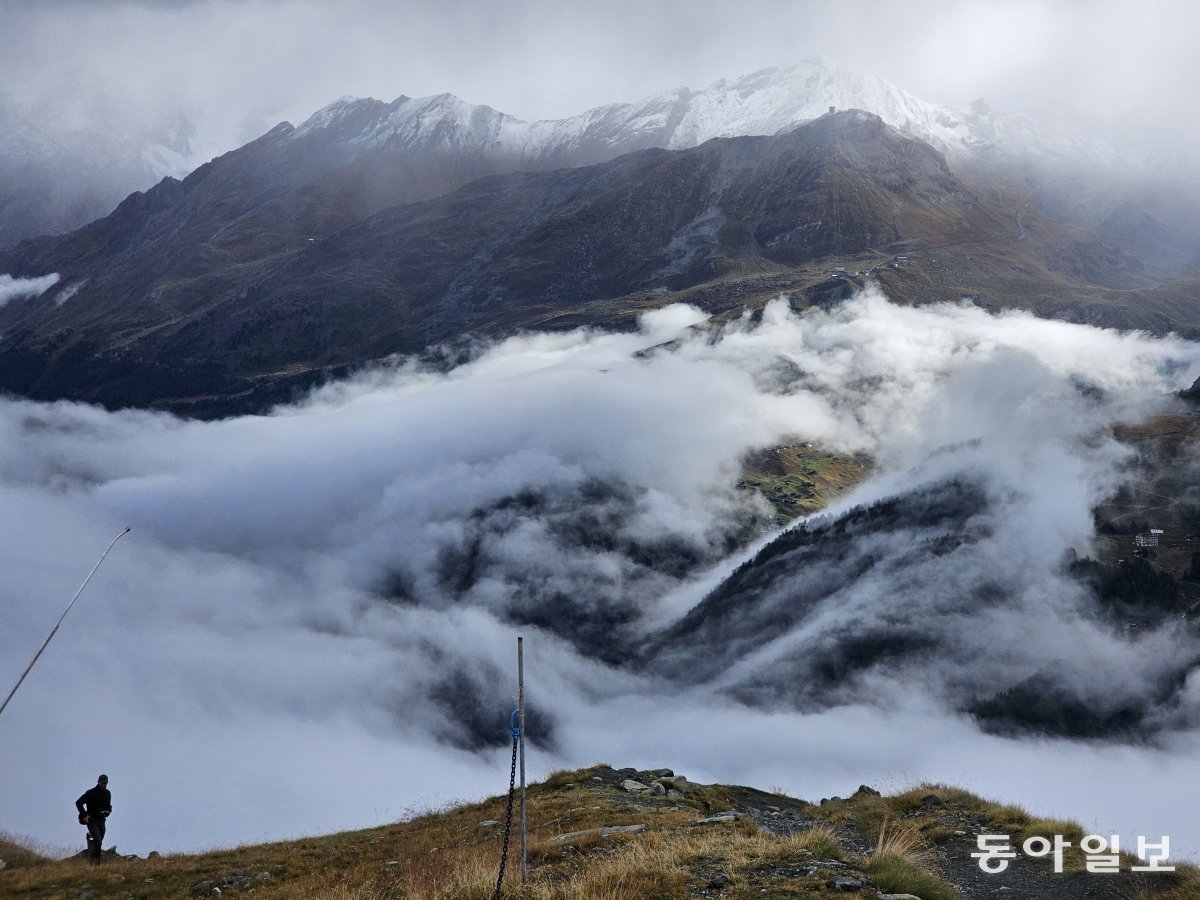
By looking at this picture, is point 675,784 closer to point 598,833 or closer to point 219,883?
point 598,833

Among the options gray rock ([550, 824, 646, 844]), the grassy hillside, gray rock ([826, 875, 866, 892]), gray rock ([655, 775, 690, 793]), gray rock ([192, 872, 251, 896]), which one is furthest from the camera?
gray rock ([655, 775, 690, 793])

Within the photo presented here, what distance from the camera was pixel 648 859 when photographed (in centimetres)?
2023

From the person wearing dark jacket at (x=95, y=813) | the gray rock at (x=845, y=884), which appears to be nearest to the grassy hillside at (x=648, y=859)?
the gray rock at (x=845, y=884)

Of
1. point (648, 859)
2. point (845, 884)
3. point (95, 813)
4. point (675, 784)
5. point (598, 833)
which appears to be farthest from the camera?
point (675, 784)

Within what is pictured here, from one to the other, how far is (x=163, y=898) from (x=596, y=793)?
17.5m

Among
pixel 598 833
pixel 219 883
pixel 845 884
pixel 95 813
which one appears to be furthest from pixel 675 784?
pixel 95 813

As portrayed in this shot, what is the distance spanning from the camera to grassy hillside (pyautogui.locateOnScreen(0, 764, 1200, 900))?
18.0m

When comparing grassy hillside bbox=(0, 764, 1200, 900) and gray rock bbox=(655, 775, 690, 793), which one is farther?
gray rock bbox=(655, 775, 690, 793)

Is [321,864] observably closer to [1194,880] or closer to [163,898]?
A: [163,898]

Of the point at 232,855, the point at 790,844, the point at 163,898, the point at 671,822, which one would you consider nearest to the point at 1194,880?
the point at 790,844

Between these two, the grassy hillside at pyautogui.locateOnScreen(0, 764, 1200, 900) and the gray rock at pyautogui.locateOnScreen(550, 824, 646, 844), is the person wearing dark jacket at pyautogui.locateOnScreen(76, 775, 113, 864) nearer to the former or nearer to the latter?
the grassy hillside at pyautogui.locateOnScreen(0, 764, 1200, 900)

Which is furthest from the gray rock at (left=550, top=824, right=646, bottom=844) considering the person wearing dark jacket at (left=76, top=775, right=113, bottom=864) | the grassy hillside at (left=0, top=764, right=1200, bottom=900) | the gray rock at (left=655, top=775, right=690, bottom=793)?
the person wearing dark jacket at (left=76, top=775, right=113, bottom=864)

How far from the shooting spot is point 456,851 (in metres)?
28.4

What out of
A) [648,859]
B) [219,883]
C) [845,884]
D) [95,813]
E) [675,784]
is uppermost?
[675,784]
